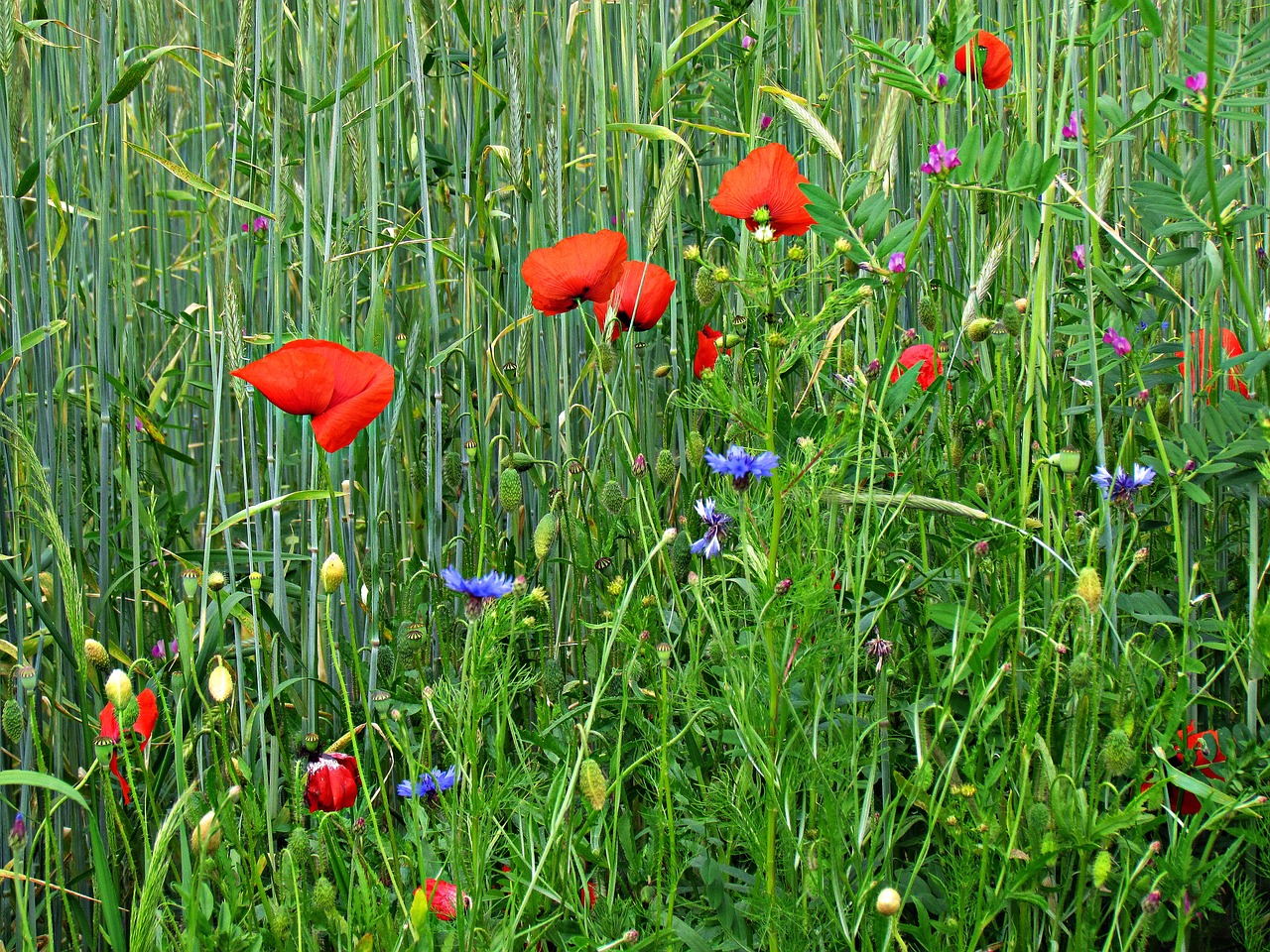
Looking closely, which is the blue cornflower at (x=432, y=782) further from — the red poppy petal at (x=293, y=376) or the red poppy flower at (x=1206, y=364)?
the red poppy flower at (x=1206, y=364)

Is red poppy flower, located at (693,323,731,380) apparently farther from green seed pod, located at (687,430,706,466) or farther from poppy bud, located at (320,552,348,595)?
poppy bud, located at (320,552,348,595)

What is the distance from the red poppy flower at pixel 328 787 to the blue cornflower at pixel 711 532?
0.34m

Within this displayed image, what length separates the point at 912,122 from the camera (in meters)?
1.40

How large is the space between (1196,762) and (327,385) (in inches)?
29.3

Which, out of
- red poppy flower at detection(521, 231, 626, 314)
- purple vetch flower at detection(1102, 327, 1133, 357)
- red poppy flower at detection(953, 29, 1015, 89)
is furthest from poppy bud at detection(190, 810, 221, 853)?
red poppy flower at detection(953, 29, 1015, 89)

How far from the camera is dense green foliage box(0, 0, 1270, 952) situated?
75cm

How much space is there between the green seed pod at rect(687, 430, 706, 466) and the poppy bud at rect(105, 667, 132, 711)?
1.59ft

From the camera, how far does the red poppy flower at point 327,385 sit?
793 millimetres

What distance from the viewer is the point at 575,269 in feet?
3.13

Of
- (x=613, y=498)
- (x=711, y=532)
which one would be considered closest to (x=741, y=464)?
(x=711, y=532)

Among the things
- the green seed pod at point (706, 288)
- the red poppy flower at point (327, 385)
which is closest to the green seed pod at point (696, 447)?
the green seed pod at point (706, 288)

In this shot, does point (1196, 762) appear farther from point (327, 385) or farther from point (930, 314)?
point (327, 385)

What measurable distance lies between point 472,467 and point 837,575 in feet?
1.34

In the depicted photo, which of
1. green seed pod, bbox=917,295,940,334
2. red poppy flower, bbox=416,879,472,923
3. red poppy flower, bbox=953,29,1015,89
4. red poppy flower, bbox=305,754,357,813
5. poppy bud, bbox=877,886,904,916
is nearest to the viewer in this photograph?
poppy bud, bbox=877,886,904,916
